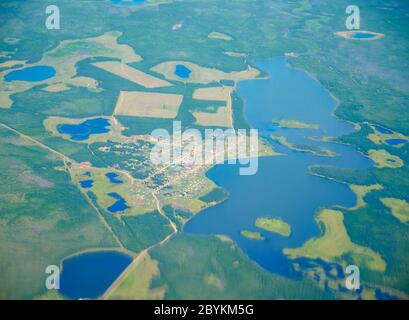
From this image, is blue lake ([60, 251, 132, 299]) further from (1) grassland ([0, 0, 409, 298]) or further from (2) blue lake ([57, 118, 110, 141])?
(2) blue lake ([57, 118, 110, 141])

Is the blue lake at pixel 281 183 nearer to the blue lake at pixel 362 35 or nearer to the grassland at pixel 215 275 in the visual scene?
the grassland at pixel 215 275

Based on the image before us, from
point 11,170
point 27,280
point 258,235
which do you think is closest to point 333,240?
point 258,235

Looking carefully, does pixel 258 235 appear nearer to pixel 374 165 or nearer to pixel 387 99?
pixel 374 165

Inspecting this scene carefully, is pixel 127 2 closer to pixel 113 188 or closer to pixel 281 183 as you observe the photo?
pixel 113 188

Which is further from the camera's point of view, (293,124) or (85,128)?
(293,124)

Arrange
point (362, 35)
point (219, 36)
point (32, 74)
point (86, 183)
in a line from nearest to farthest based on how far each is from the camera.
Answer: point (86, 183), point (32, 74), point (219, 36), point (362, 35)

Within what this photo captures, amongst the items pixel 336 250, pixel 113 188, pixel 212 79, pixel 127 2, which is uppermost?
pixel 127 2

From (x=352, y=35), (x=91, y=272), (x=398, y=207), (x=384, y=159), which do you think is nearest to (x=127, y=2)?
(x=352, y=35)
